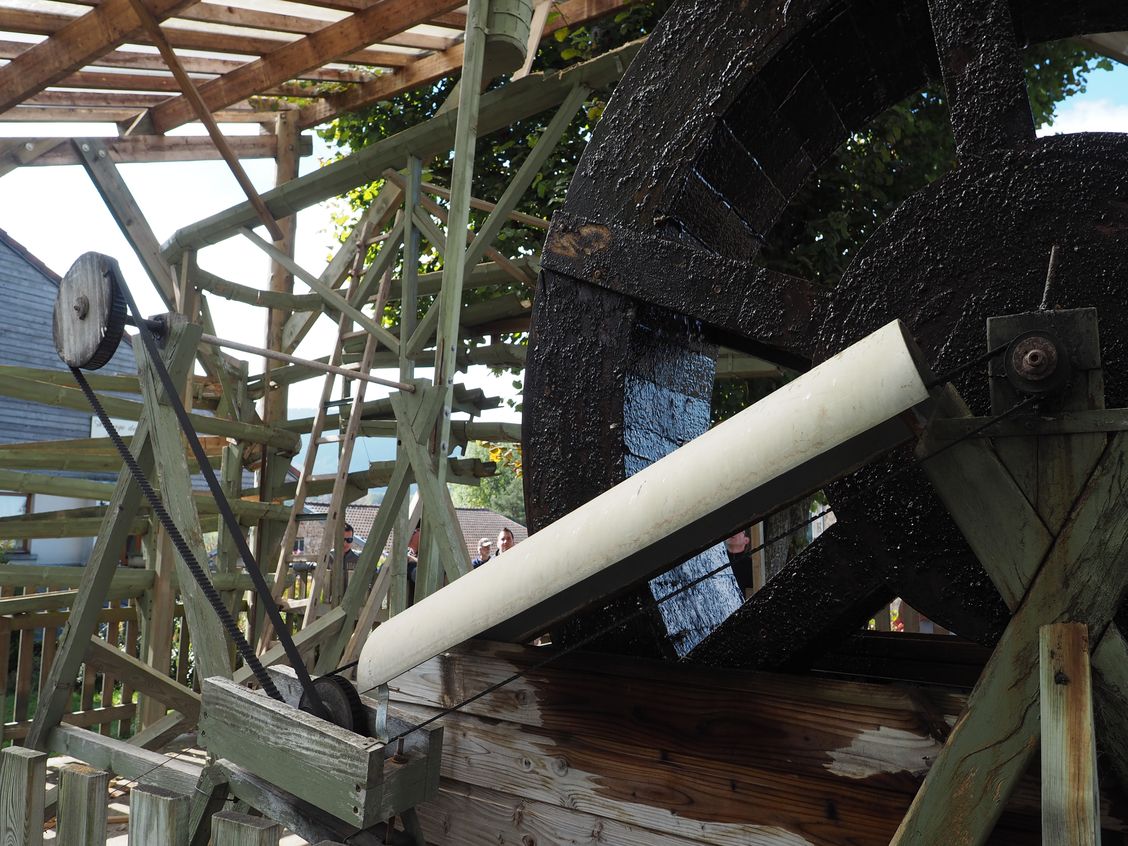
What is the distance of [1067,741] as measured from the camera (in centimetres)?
114

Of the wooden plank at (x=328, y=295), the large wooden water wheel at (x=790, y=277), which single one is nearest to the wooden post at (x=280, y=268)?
the wooden plank at (x=328, y=295)

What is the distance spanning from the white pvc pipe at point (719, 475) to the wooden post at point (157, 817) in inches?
26.4

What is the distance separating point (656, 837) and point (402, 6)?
187 inches

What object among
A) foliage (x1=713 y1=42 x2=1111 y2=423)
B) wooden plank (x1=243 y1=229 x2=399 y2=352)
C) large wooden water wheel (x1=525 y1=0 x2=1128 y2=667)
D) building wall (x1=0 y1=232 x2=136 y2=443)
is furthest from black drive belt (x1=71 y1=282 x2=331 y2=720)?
building wall (x1=0 y1=232 x2=136 y2=443)

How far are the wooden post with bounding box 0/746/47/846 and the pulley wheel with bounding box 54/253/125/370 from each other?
0.95 m

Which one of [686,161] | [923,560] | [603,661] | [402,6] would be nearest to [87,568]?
[603,661]

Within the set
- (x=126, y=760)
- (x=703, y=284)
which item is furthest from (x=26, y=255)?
(x=703, y=284)

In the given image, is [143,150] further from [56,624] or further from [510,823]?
[510,823]

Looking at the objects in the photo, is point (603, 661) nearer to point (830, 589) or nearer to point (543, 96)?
point (830, 589)

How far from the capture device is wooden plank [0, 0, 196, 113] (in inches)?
180

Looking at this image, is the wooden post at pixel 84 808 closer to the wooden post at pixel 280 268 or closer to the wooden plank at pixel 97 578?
the wooden plank at pixel 97 578

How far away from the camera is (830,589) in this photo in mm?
1966

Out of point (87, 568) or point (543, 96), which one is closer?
point (87, 568)

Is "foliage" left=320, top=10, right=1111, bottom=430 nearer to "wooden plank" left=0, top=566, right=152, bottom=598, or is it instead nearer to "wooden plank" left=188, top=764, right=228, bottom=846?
"wooden plank" left=0, top=566, right=152, bottom=598
